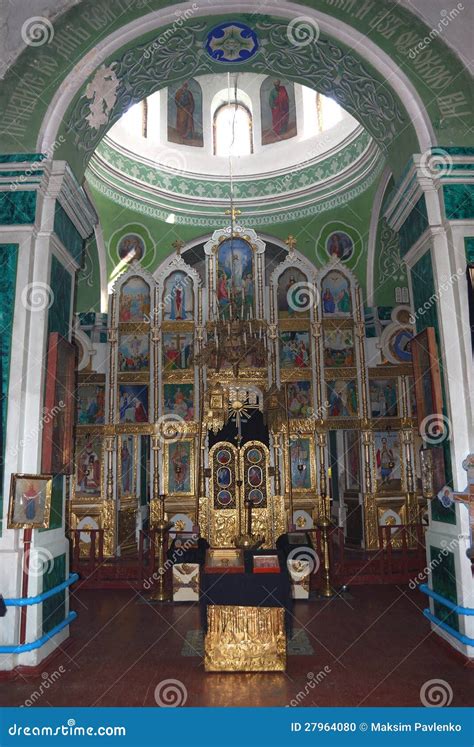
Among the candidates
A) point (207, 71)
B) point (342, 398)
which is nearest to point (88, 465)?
point (342, 398)

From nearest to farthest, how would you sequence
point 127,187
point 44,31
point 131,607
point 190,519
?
point 44,31
point 131,607
point 190,519
point 127,187

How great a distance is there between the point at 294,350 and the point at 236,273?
211 centimetres

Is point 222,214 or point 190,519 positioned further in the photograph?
point 222,214

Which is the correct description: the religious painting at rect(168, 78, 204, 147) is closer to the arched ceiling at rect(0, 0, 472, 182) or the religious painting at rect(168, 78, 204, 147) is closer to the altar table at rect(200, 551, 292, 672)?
the arched ceiling at rect(0, 0, 472, 182)

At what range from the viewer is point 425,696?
14.1 ft

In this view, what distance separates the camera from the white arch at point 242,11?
5.61 m

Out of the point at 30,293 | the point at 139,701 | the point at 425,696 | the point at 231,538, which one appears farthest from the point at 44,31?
the point at 231,538

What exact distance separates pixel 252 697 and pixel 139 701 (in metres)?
0.89

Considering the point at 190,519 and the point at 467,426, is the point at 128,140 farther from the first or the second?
the point at 467,426

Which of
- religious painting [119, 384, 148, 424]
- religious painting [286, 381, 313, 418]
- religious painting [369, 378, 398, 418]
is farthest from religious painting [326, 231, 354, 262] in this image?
religious painting [119, 384, 148, 424]

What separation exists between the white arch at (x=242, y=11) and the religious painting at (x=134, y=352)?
21.2 feet

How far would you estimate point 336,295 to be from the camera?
39.4 feet

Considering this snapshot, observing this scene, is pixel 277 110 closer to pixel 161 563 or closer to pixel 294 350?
pixel 294 350

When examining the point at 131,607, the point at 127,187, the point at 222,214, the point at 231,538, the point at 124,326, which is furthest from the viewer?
the point at 222,214
